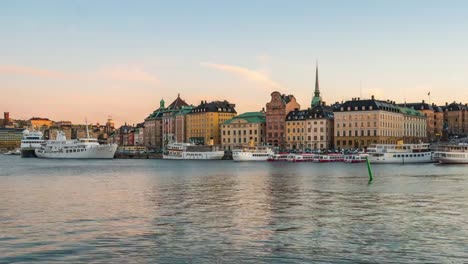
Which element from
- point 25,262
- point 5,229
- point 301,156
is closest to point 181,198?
point 5,229

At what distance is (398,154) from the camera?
14288 cm

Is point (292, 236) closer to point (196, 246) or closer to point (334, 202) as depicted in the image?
point (196, 246)

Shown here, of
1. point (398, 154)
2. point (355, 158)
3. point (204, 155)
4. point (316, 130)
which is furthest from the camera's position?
point (316, 130)

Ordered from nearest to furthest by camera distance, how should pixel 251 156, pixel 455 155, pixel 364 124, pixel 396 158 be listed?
pixel 455 155, pixel 396 158, pixel 251 156, pixel 364 124

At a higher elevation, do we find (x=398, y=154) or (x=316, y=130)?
(x=316, y=130)

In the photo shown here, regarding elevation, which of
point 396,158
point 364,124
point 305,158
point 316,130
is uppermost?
point 364,124

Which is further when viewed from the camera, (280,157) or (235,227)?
(280,157)

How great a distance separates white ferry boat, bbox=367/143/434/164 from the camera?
142250mm

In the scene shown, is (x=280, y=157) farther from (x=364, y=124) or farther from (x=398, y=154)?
(x=398, y=154)

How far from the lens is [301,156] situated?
162m

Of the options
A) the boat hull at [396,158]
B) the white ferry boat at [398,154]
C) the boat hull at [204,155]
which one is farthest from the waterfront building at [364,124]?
the boat hull at [204,155]

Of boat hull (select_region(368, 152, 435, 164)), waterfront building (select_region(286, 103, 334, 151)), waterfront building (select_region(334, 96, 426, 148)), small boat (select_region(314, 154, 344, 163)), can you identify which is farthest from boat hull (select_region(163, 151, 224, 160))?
boat hull (select_region(368, 152, 435, 164))

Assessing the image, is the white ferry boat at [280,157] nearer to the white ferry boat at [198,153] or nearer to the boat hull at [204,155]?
the boat hull at [204,155]

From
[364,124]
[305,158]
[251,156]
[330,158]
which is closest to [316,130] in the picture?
[364,124]
